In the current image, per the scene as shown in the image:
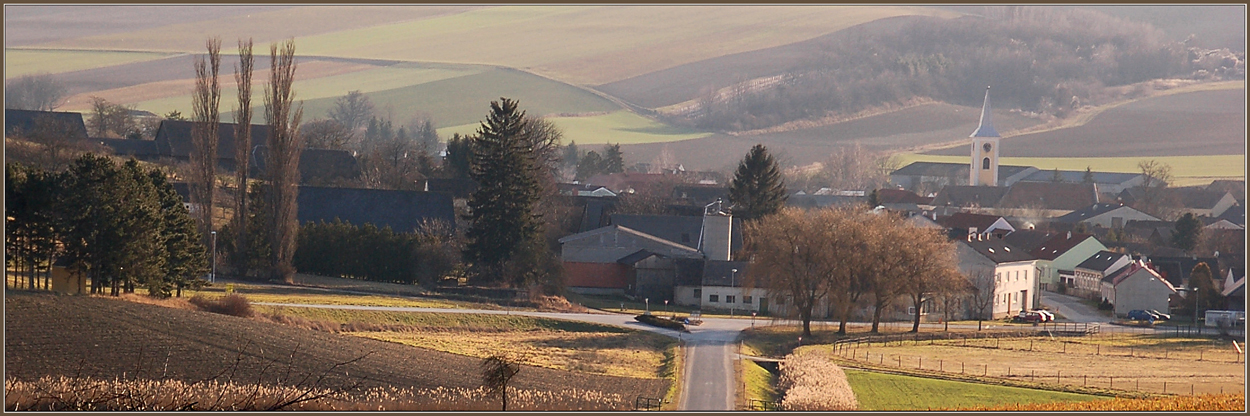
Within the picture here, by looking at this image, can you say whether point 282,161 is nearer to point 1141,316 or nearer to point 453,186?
point 453,186

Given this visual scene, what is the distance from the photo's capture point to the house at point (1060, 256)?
58719 mm

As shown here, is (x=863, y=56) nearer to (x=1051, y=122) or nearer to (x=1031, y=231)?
(x=1051, y=122)

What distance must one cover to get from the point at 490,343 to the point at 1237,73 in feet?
324

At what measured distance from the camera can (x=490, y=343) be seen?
1225 inches

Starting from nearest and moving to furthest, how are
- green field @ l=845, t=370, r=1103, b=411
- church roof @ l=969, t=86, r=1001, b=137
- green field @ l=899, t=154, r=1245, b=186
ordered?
green field @ l=845, t=370, r=1103, b=411
green field @ l=899, t=154, r=1245, b=186
church roof @ l=969, t=86, r=1001, b=137

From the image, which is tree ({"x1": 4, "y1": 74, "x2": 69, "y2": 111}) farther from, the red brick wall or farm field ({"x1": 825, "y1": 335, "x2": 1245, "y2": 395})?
farm field ({"x1": 825, "y1": 335, "x2": 1245, "y2": 395})

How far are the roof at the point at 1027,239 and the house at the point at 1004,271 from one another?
827 cm

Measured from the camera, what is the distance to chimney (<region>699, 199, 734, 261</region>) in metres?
51.6

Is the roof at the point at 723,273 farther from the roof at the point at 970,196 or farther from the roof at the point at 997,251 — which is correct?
the roof at the point at 970,196

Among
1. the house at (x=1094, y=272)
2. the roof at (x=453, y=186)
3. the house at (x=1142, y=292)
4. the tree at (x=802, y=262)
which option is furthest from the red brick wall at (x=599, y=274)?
the house at (x=1094, y=272)

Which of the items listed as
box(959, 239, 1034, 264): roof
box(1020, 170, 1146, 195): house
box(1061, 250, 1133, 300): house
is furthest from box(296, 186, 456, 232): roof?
box(1020, 170, 1146, 195): house

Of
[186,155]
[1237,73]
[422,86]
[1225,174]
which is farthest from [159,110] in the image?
[1237,73]

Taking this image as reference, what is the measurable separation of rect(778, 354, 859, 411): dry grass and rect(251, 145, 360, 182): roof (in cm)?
4312

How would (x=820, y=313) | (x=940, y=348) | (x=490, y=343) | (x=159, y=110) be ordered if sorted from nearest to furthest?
(x=490, y=343) < (x=940, y=348) < (x=820, y=313) < (x=159, y=110)
